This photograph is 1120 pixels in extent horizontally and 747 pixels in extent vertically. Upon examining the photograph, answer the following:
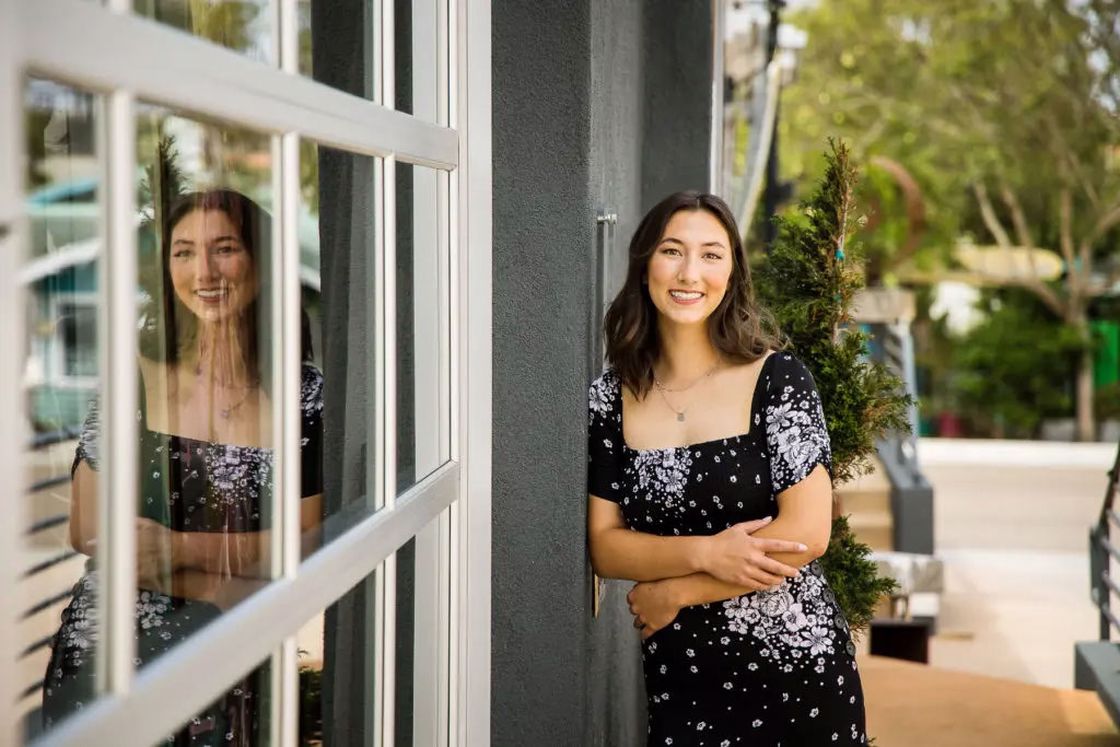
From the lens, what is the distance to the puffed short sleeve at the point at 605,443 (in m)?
2.41

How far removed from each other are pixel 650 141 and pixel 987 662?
400 centimetres

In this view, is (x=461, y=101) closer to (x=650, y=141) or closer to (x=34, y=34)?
(x=34, y=34)

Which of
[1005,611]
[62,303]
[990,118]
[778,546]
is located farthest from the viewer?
[990,118]

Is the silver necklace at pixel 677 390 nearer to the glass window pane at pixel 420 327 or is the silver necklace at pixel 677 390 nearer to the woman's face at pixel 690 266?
the woman's face at pixel 690 266

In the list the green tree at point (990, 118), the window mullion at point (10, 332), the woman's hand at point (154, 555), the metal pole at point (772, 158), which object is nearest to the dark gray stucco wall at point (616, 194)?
the woman's hand at point (154, 555)

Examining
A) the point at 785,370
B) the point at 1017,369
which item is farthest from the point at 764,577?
the point at 1017,369

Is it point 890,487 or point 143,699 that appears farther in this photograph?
point 890,487

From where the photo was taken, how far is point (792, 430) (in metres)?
2.29

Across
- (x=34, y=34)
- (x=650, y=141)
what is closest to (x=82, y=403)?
(x=34, y=34)

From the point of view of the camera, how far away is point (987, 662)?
6961 millimetres

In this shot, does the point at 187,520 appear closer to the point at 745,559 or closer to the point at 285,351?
the point at 285,351

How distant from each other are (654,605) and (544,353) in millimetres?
508

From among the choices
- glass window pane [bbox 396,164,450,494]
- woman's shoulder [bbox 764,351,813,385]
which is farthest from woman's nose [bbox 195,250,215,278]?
woman's shoulder [bbox 764,351,813,385]

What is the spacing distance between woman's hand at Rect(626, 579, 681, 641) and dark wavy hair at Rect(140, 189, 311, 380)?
117 cm
